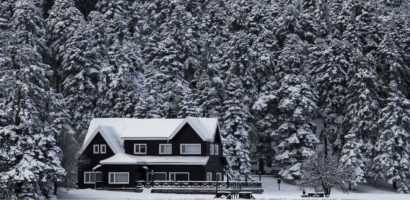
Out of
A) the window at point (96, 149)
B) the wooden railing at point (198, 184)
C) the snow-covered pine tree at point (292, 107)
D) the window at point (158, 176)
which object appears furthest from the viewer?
the snow-covered pine tree at point (292, 107)

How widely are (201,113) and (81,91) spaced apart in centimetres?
1466

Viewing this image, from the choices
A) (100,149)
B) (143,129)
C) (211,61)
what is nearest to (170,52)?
(211,61)

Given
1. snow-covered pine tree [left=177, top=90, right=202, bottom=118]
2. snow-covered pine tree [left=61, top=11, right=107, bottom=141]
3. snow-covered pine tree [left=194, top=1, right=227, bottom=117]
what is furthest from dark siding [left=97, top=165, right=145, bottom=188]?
snow-covered pine tree [left=194, top=1, right=227, bottom=117]

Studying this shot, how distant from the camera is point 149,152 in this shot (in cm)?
7694

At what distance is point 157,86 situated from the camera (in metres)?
88.1

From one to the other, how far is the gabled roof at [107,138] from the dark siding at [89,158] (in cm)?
33

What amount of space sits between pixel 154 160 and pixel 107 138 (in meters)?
5.43

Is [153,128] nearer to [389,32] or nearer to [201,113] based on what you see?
[201,113]

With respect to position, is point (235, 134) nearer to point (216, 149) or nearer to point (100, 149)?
point (216, 149)

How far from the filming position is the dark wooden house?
7525 cm

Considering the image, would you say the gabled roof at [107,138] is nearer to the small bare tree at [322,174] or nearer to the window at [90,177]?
the window at [90,177]

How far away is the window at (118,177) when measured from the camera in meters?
75.0

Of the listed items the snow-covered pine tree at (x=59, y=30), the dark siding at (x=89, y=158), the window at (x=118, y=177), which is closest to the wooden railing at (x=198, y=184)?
the window at (x=118, y=177)

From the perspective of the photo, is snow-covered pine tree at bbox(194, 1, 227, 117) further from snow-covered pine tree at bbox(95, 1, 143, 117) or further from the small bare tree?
the small bare tree
